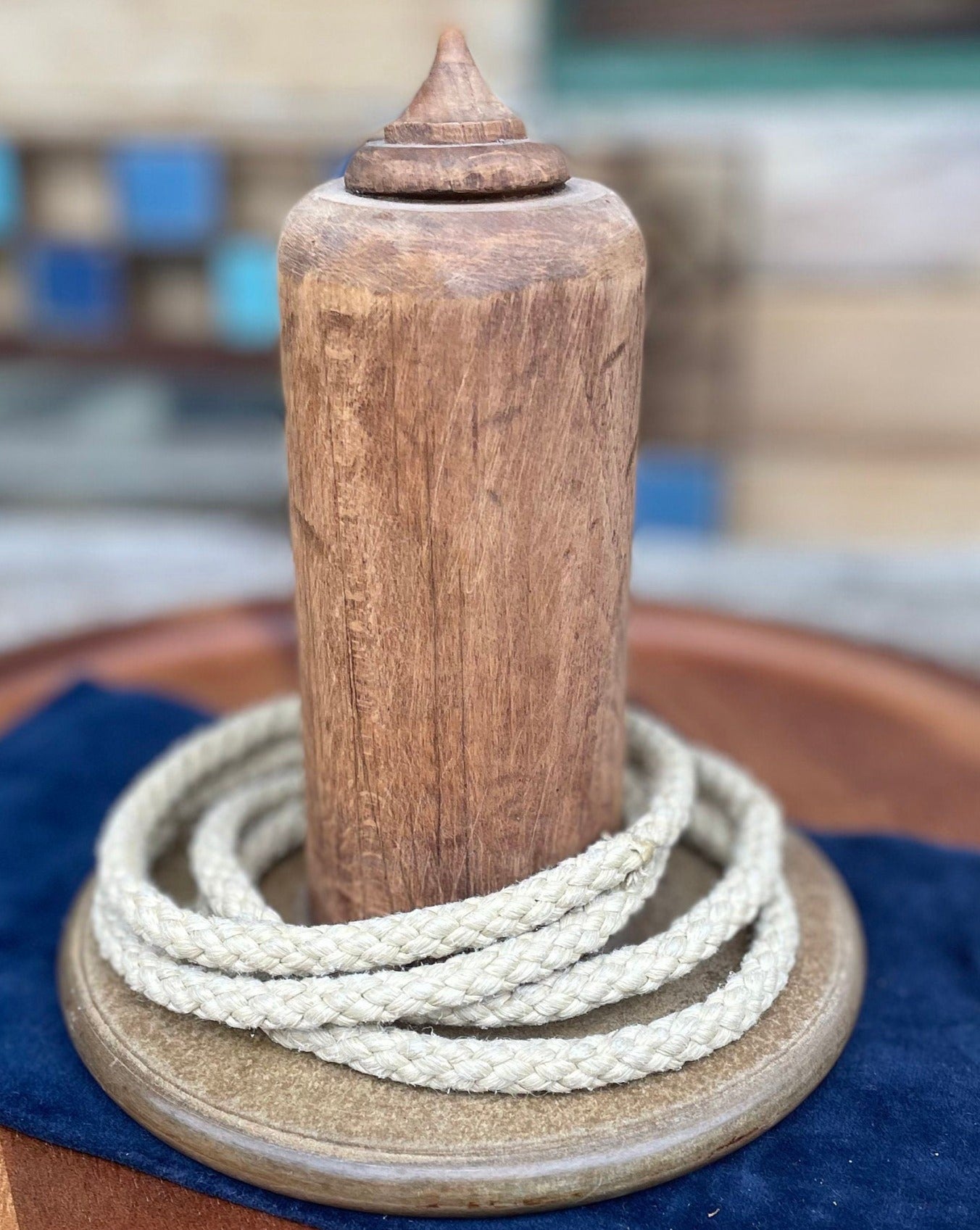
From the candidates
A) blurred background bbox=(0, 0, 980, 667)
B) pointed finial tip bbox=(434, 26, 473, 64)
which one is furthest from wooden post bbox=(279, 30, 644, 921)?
blurred background bbox=(0, 0, 980, 667)

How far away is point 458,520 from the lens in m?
0.60

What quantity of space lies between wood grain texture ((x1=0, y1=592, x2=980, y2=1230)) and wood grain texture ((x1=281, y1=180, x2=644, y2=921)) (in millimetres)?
398

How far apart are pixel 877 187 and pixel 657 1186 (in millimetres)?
1904

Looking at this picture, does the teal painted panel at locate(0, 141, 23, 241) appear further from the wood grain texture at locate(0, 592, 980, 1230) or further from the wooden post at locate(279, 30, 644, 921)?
the wooden post at locate(279, 30, 644, 921)

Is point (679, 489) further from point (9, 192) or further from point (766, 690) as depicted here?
point (9, 192)

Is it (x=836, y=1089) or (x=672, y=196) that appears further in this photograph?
(x=672, y=196)

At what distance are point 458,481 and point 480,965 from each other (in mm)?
241

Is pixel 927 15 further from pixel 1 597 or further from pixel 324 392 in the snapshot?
pixel 324 392

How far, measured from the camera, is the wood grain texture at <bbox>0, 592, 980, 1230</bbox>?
101 centimetres

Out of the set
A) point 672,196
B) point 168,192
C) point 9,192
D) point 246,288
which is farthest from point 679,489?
point 9,192

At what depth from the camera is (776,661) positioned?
1156mm

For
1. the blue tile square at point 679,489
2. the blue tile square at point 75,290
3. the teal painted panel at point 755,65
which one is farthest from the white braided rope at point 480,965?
the blue tile square at point 75,290

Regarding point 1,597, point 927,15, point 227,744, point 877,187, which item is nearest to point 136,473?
Answer: point 1,597

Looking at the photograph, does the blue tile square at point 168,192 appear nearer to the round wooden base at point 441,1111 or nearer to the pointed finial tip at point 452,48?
the pointed finial tip at point 452,48
